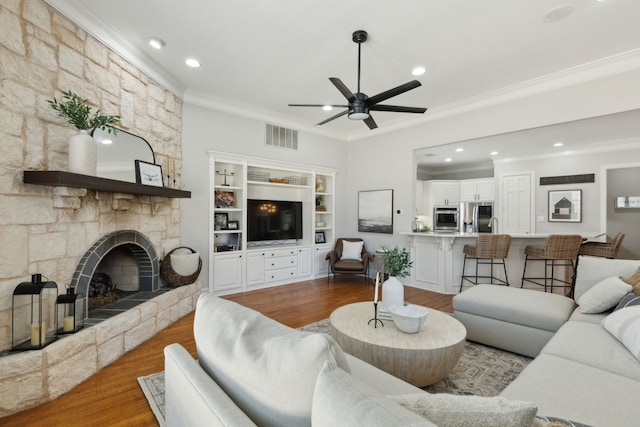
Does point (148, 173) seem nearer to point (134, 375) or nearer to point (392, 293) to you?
point (134, 375)

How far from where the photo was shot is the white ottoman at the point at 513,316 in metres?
2.51

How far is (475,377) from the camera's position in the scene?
7.56ft

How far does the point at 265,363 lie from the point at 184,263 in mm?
3283

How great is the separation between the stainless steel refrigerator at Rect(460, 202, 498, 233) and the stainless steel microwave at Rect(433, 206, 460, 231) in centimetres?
15

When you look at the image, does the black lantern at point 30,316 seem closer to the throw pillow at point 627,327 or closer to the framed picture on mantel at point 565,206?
the throw pillow at point 627,327

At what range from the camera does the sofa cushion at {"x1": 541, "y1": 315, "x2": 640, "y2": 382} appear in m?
1.59

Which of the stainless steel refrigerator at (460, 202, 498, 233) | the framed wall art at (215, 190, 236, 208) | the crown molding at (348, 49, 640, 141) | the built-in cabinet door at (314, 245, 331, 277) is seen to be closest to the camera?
the crown molding at (348, 49, 640, 141)

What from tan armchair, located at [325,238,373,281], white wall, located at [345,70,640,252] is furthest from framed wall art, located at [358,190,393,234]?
tan armchair, located at [325,238,373,281]

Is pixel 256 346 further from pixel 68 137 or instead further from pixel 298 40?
pixel 298 40

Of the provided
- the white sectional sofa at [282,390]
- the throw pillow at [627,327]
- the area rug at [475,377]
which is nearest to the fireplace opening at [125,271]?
the area rug at [475,377]

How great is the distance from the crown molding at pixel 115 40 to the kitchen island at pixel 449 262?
434 cm

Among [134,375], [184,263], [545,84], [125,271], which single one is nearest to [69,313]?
[134,375]

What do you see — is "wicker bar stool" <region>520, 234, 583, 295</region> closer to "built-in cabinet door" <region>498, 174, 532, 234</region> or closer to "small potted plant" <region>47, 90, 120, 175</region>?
"built-in cabinet door" <region>498, 174, 532, 234</region>

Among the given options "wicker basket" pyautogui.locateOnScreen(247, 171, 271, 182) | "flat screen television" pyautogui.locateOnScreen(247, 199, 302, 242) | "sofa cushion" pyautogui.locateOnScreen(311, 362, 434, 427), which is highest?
"wicker basket" pyautogui.locateOnScreen(247, 171, 271, 182)
